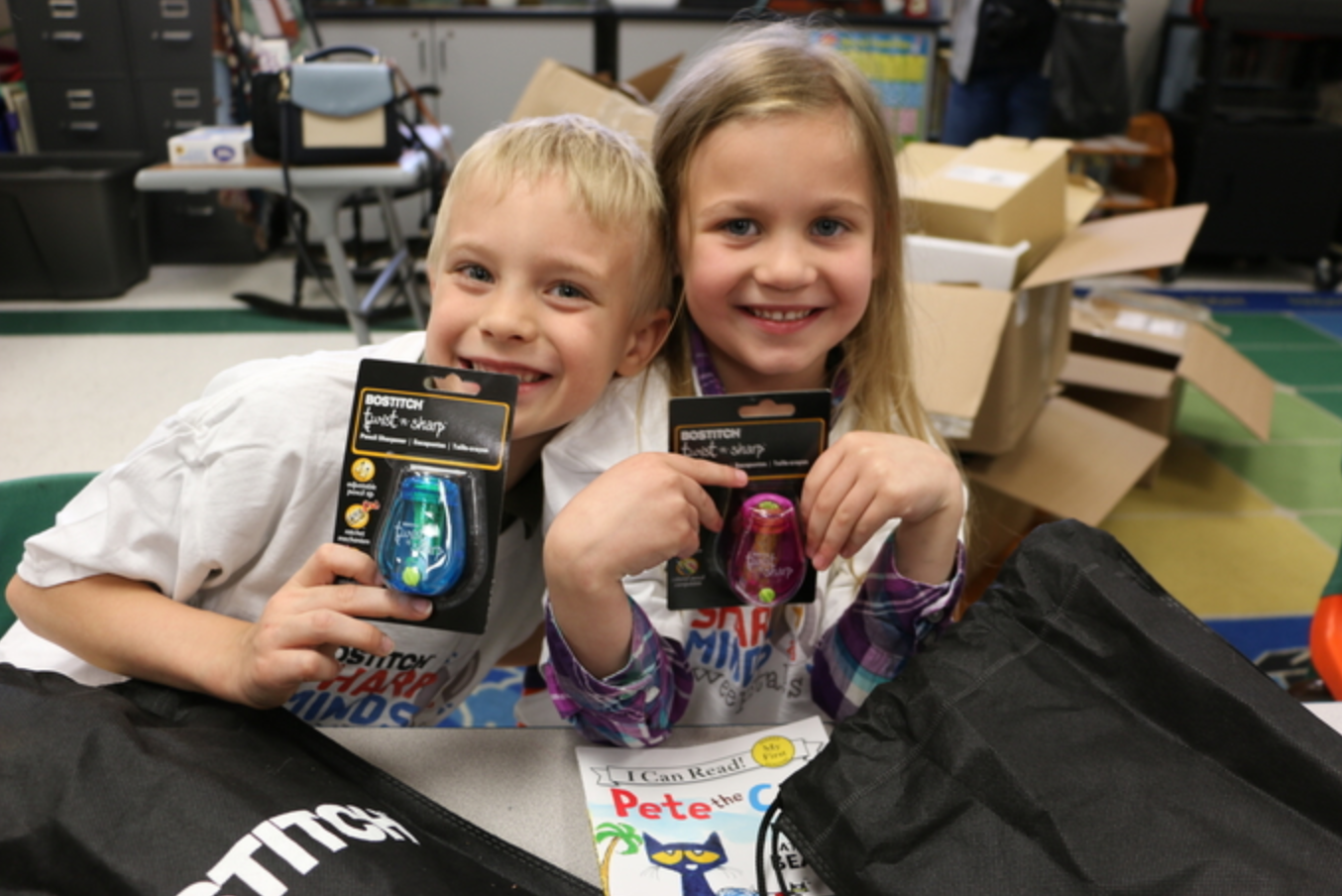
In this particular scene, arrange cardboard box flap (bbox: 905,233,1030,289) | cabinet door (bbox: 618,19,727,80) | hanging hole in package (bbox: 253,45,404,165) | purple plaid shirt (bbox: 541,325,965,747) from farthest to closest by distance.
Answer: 1. cabinet door (bbox: 618,19,727,80)
2. hanging hole in package (bbox: 253,45,404,165)
3. cardboard box flap (bbox: 905,233,1030,289)
4. purple plaid shirt (bbox: 541,325,965,747)

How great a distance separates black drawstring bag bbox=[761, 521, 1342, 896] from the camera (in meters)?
0.52

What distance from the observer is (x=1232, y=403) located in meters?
2.41

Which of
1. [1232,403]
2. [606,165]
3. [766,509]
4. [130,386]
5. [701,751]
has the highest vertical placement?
Result: [606,165]

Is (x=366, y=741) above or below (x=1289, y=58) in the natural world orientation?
below

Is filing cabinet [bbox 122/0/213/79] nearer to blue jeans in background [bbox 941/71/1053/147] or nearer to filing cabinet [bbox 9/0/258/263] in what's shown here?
filing cabinet [bbox 9/0/258/263]

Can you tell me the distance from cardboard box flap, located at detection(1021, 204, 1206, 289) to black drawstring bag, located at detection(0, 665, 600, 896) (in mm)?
1263

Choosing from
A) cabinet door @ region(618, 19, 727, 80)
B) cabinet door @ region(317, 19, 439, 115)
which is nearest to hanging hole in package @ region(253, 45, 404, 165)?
cabinet door @ region(317, 19, 439, 115)

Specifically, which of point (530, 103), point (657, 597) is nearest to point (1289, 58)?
point (530, 103)

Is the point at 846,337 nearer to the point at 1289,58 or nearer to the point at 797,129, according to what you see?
the point at 797,129

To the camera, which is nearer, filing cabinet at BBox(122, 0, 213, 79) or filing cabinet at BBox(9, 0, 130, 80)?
filing cabinet at BBox(9, 0, 130, 80)

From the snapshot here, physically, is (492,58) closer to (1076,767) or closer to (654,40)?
(654,40)

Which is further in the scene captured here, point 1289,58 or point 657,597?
point 1289,58

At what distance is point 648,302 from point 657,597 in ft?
0.88

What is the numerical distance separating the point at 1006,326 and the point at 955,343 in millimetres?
160
